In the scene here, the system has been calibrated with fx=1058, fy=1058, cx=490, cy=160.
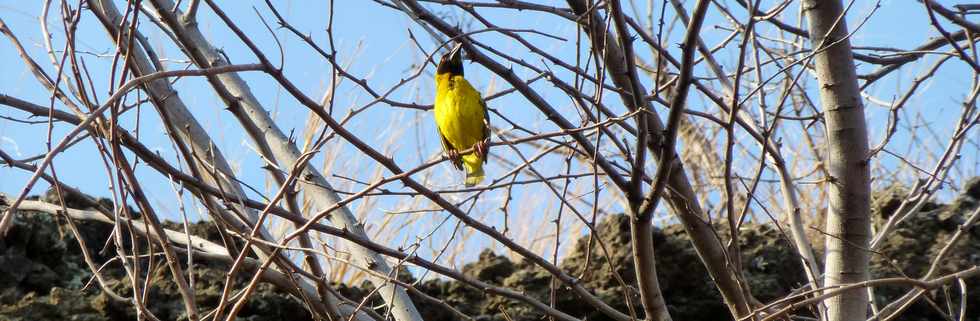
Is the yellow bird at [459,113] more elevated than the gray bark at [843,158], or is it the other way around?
the yellow bird at [459,113]

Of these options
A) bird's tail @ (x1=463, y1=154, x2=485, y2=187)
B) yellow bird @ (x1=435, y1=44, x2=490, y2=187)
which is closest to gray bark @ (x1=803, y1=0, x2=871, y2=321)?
yellow bird @ (x1=435, y1=44, x2=490, y2=187)

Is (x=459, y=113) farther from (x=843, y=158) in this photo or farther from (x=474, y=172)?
(x=843, y=158)

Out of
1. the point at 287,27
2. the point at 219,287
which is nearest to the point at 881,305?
the point at 219,287

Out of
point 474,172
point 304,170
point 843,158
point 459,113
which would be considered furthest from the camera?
point 474,172

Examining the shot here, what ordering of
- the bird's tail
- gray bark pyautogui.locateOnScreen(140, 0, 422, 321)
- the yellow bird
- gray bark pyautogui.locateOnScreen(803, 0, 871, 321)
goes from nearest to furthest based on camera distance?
gray bark pyautogui.locateOnScreen(803, 0, 871, 321)
gray bark pyautogui.locateOnScreen(140, 0, 422, 321)
the yellow bird
the bird's tail

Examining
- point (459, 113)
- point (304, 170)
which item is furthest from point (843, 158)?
point (459, 113)

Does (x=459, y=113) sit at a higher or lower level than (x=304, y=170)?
higher

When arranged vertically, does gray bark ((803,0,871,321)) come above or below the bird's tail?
below

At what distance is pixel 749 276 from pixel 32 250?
11.1 feet

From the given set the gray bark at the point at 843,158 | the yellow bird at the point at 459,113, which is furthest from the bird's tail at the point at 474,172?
the gray bark at the point at 843,158

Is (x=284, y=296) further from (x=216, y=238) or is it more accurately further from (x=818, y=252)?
(x=818, y=252)

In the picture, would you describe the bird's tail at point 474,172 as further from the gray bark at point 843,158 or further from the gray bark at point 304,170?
the gray bark at point 843,158

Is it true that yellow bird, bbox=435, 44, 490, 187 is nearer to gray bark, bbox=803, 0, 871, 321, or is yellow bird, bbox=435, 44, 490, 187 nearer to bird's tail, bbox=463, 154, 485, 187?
A: bird's tail, bbox=463, 154, 485, 187

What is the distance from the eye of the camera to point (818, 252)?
5598 mm
